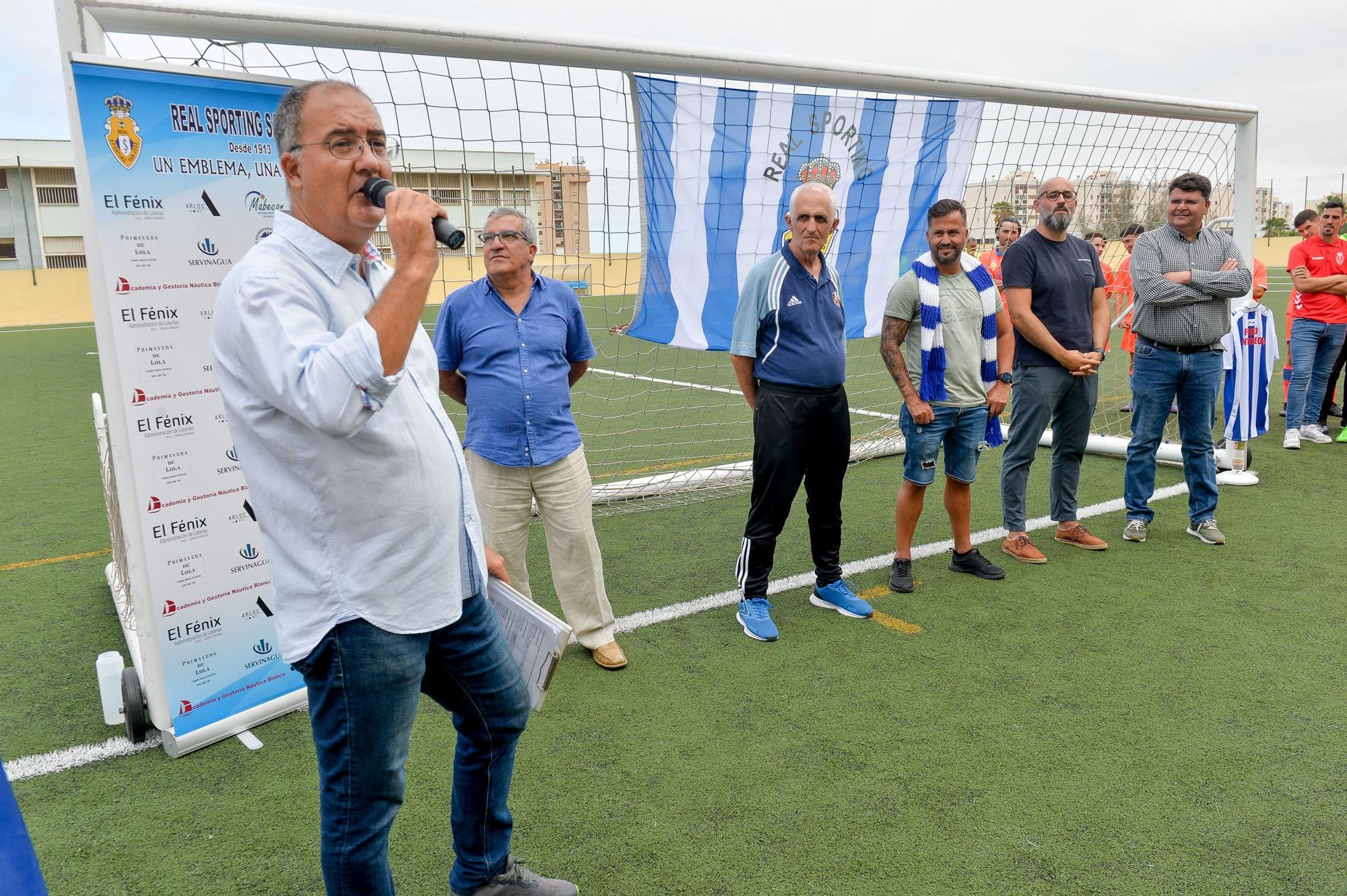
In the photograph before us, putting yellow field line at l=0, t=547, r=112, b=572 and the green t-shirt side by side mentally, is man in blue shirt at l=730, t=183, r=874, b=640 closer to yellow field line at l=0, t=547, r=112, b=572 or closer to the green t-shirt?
the green t-shirt

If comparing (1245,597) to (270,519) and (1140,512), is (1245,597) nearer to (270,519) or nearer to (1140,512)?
(1140,512)

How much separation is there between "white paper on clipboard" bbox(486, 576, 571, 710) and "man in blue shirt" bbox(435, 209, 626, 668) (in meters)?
1.65

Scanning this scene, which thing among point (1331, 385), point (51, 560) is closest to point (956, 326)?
point (51, 560)

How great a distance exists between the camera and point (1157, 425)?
18.4 feet

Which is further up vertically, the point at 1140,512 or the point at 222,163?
the point at 222,163

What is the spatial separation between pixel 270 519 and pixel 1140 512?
214 inches

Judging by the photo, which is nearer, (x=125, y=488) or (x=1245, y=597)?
(x=125, y=488)

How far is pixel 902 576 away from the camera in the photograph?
4891mm

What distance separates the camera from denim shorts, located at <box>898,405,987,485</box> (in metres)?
4.80

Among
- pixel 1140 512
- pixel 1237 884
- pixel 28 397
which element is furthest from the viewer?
pixel 28 397

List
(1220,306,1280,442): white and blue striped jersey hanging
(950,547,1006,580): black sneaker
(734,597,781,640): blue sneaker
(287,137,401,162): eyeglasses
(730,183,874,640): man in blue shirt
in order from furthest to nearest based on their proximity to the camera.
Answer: (1220,306,1280,442): white and blue striped jersey hanging → (950,547,1006,580): black sneaker → (734,597,781,640): blue sneaker → (730,183,874,640): man in blue shirt → (287,137,401,162): eyeglasses

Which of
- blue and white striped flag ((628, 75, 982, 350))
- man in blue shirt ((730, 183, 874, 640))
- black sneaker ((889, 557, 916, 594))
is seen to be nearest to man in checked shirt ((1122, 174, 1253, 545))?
blue and white striped flag ((628, 75, 982, 350))

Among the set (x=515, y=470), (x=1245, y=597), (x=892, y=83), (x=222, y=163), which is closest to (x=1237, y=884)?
(x=1245, y=597)

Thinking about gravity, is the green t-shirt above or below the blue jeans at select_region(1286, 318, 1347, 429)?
above
